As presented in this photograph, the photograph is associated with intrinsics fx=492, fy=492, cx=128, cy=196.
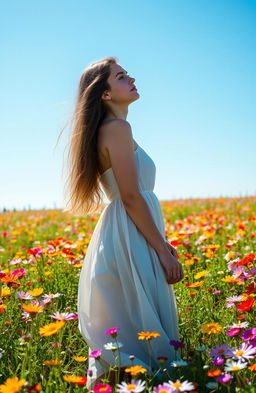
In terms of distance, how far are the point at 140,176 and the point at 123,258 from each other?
16.4 inches

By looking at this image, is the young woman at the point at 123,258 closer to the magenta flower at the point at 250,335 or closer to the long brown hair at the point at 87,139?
the long brown hair at the point at 87,139

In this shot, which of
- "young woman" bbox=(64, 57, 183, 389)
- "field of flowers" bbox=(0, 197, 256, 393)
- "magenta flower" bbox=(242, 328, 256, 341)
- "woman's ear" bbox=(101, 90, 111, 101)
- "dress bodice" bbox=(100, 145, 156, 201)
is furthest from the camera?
"woman's ear" bbox=(101, 90, 111, 101)

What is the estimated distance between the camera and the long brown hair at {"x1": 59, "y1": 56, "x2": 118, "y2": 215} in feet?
7.94

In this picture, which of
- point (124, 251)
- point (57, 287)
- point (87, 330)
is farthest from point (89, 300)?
point (57, 287)

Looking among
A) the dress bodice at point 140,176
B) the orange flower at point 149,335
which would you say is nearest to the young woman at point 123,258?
the dress bodice at point 140,176

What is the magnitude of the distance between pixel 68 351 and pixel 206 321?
0.77 m

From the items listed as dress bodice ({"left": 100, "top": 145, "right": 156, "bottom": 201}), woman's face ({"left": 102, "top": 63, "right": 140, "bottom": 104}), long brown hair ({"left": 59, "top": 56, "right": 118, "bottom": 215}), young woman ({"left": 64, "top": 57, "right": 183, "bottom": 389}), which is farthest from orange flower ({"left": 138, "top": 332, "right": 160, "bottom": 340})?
woman's face ({"left": 102, "top": 63, "right": 140, "bottom": 104})

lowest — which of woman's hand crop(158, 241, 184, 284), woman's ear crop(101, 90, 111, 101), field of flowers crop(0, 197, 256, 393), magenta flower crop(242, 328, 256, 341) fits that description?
field of flowers crop(0, 197, 256, 393)

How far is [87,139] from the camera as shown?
240 cm

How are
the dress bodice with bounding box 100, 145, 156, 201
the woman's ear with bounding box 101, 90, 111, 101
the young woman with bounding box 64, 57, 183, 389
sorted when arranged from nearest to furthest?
1. the young woman with bounding box 64, 57, 183, 389
2. the dress bodice with bounding box 100, 145, 156, 201
3. the woman's ear with bounding box 101, 90, 111, 101

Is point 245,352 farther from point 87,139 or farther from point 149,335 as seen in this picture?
point 87,139

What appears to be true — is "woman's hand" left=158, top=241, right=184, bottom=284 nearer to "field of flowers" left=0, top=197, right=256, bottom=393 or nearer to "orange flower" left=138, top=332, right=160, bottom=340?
"field of flowers" left=0, top=197, right=256, bottom=393

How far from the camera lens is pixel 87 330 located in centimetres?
226

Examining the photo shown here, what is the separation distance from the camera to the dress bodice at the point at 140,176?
7.86 feet
